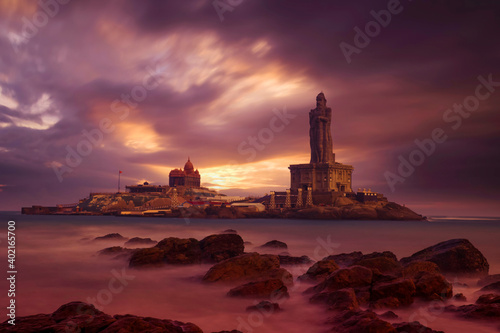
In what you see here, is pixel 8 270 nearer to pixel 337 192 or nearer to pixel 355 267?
pixel 355 267

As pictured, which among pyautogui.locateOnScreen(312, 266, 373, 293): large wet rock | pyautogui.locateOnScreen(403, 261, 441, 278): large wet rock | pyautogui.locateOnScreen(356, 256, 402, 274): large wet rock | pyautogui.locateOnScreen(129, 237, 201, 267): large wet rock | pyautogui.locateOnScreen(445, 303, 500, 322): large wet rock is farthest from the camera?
pyautogui.locateOnScreen(129, 237, 201, 267): large wet rock

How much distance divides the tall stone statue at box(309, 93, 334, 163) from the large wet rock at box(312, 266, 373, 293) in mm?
175639

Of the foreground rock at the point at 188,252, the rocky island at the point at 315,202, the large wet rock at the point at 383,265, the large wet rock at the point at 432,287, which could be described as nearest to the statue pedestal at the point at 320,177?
the rocky island at the point at 315,202

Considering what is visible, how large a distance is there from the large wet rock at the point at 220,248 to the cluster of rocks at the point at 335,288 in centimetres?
6

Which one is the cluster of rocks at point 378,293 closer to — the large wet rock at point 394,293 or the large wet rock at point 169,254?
the large wet rock at point 394,293

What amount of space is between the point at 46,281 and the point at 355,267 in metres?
15.5

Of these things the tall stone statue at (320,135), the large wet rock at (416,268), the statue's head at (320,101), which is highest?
the statue's head at (320,101)

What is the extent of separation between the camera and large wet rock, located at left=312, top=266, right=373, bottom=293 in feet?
48.6

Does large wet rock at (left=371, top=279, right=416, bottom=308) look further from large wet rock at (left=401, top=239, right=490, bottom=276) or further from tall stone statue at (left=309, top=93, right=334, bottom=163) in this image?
tall stone statue at (left=309, top=93, right=334, bottom=163)

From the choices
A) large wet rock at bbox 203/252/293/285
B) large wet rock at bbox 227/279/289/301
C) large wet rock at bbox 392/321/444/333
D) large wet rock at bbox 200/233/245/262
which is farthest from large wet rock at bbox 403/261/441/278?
large wet rock at bbox 200/233/245/262

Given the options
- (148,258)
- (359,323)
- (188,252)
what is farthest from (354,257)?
(359,323)

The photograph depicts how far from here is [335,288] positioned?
1491 cm

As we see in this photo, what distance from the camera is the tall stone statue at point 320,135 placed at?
622ft

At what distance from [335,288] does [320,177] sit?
170164 mm
